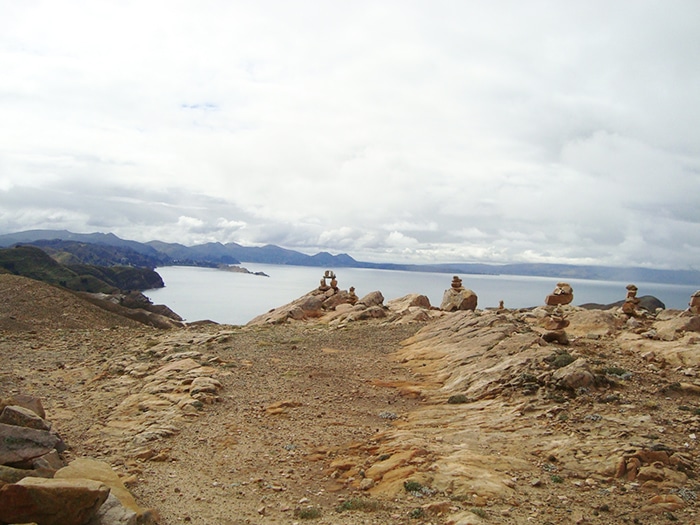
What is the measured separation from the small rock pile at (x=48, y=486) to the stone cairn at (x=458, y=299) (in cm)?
2840

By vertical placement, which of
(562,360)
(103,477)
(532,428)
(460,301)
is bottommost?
(103,477)

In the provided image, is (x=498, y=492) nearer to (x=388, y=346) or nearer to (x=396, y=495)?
(x=396, y=495)

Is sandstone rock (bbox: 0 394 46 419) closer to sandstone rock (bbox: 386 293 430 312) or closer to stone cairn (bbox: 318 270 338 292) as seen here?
sandstone rock (bbox: 386 293 430 312)

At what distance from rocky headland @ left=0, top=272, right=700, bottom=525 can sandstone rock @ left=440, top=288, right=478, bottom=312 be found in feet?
31.4

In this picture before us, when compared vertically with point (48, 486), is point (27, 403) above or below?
below

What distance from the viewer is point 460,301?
34.7 m

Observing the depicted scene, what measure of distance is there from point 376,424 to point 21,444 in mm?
8508

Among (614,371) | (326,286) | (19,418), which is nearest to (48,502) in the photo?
(19,418)

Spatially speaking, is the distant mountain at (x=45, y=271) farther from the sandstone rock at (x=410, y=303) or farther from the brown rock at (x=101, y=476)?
the brown rock at (x=101, y=476)

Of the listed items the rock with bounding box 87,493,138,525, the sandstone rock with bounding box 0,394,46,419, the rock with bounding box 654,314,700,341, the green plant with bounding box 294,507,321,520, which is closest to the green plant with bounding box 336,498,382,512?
the green plant with bounding box 294,507,321,520

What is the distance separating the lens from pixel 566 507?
328 inches

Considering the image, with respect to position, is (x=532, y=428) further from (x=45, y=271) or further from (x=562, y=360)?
(x=45, y=271)

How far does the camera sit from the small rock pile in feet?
22.2

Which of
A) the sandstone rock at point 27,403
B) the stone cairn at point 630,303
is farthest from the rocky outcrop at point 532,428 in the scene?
the sandstone rock at point 27,403
